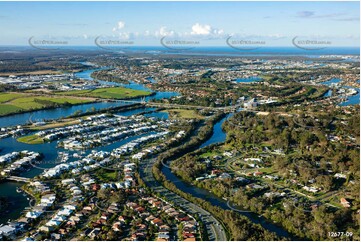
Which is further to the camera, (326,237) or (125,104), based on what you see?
(125,104)

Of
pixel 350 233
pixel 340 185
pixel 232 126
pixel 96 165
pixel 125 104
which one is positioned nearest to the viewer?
pixel 350 233

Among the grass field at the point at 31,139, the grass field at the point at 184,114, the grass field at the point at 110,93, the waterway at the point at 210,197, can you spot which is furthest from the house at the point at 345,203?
the grass field at the point at 110,93

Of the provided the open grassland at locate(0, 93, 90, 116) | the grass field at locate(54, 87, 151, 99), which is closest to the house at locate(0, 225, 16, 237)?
the open grassland at locate(0, 93, 90, 116)

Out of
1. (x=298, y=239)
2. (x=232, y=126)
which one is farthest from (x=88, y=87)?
(x=298, y=239)

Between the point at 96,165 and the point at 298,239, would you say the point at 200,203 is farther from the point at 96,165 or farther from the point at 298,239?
the point at 96,165

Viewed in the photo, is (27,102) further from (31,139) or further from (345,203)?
(345,203)

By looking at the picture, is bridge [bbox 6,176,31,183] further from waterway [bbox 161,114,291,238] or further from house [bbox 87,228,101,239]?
waterway [bbox 161,114,291,238]

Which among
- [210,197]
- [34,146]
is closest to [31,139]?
[34,146]
